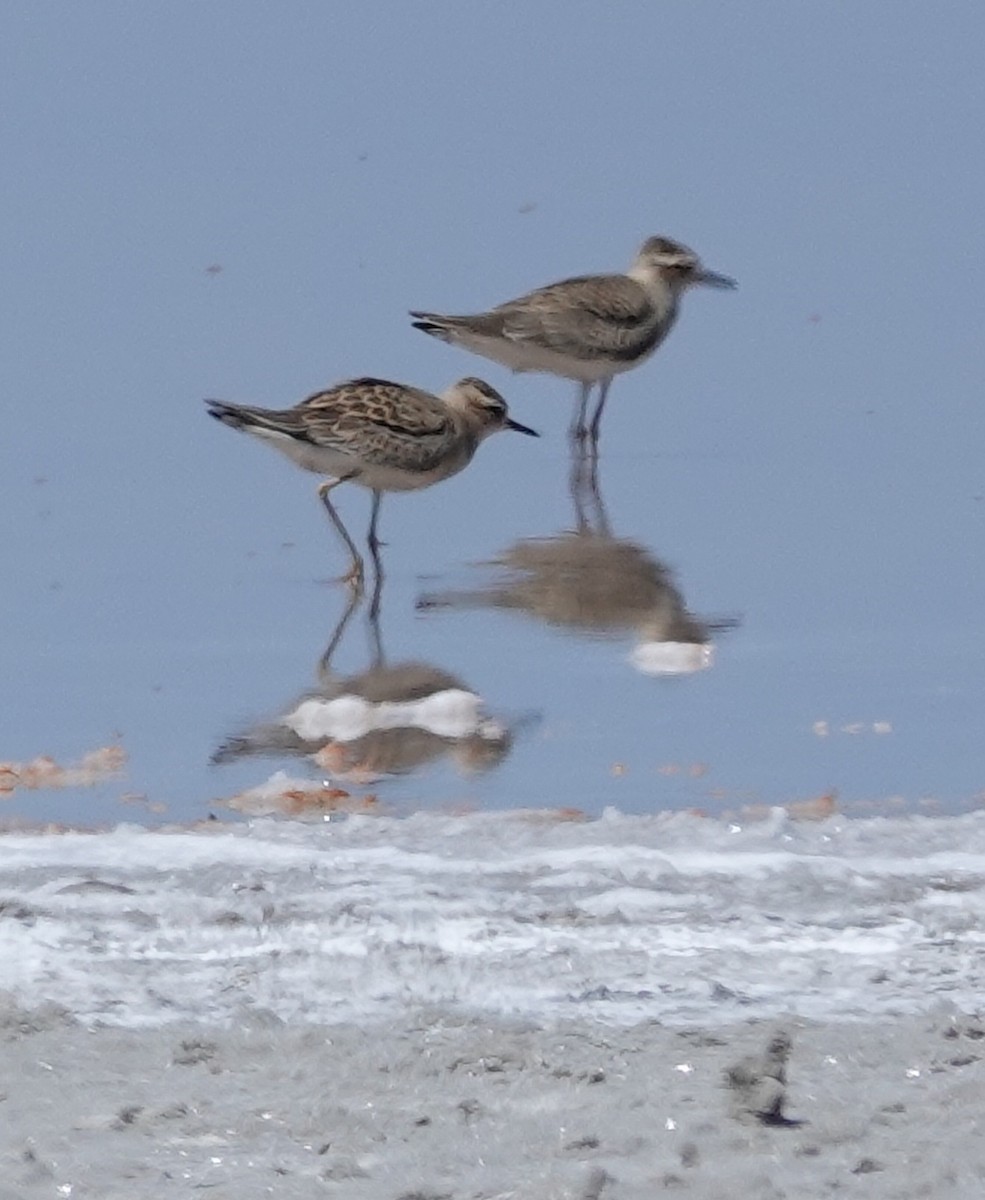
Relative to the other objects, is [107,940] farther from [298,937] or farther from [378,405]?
[378,405]

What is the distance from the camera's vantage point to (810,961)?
584 cm

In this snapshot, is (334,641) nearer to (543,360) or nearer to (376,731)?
(376,731)

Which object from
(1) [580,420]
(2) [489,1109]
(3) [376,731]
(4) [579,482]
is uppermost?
(1) [580,420]

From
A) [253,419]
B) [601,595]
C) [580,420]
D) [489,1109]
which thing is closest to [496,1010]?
[489,1109]

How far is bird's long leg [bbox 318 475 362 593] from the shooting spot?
35.7 feet

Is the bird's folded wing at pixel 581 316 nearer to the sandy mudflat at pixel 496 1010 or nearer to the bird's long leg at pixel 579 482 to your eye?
the bird's long leg at pixel 579 482

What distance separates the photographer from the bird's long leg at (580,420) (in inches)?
583

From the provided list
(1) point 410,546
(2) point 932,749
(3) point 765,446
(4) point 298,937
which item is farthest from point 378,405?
(4) point 298,937

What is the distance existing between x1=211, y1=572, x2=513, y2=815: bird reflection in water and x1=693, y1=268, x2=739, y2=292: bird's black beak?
25.1 feet

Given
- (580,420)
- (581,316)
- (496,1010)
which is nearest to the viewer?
(496,1010)

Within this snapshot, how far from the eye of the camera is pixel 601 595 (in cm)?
1052

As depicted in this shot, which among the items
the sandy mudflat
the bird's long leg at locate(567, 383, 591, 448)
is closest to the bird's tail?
the bird's long leg at locate(567, 383, 591, 448)

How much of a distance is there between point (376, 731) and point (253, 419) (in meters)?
3.05

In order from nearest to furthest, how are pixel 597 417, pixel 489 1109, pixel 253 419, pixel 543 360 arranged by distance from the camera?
1. pixel 489 1109
2. pixel 253 419
3. pixel 597 417
4. pixel 543 360
